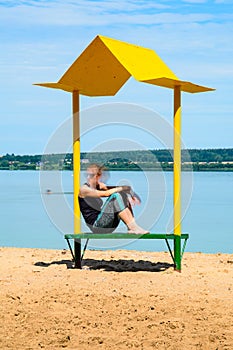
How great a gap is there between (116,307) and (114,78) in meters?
3.61

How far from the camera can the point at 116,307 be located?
24.1ft

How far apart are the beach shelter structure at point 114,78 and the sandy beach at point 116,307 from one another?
1.69 feet

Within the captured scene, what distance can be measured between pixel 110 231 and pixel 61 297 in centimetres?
184

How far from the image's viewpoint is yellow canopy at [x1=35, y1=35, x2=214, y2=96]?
908 centimetres

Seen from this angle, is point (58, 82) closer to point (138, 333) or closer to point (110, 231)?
point (110, 231)

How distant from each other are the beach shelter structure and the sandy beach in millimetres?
515

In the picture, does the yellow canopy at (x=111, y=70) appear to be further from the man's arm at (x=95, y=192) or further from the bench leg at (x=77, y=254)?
the bench leg at (x=77, y=254)

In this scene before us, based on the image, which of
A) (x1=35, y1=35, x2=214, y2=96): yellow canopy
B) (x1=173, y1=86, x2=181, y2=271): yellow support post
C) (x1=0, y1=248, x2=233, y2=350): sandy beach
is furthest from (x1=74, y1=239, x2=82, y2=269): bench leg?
(x1=35, y1=35, x2=214, y2=96): yellow canopy

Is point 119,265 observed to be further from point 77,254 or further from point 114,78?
point 114,78

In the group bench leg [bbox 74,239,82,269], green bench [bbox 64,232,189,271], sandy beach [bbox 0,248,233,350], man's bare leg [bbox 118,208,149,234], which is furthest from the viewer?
bench leg [bbox 74,239,82,269]

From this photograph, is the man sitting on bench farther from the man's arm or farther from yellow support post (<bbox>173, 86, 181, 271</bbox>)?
yellow support post (<bbox>173, 86, 181, 271</bbox>)

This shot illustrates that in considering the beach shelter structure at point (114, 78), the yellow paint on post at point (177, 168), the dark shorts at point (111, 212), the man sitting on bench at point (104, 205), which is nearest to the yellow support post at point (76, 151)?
the beach shelter structure at point (114, 78)

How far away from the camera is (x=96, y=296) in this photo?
7.73 metres

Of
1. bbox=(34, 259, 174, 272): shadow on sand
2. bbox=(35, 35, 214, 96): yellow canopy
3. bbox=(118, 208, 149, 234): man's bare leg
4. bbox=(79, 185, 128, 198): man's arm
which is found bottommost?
bbox=(34, 259, 174, 272): shadow on sand
